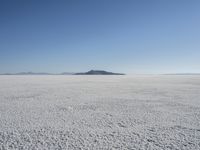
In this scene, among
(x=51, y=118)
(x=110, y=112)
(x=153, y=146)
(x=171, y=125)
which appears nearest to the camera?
(x=153, y=146)

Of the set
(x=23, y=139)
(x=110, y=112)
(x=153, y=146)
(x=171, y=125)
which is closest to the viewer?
(x=153, y=146)

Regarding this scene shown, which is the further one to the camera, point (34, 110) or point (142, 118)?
point (34, 110)

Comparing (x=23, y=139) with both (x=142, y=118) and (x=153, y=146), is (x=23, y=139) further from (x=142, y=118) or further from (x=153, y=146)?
(x=142, y=118)

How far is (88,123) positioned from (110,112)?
1251 millimetres

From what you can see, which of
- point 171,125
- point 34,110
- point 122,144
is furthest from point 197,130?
point 34,110

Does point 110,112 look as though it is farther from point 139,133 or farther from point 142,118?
point 139,133

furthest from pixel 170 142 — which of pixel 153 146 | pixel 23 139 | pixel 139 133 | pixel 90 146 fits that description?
pixel 23 139

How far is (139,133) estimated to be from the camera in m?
3.60

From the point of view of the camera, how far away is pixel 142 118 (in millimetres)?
4676

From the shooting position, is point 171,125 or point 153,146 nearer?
point 153,146

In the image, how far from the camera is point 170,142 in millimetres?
3164

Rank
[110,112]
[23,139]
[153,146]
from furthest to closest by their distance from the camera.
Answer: [110,112]
[23,139]
[153,146]

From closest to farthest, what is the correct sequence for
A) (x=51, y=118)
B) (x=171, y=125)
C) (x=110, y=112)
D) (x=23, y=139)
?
(x=23, y=139) < (x=171, y=125) < (x=51, y=118) < (x=110, y=112)

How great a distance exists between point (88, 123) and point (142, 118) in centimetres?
153
